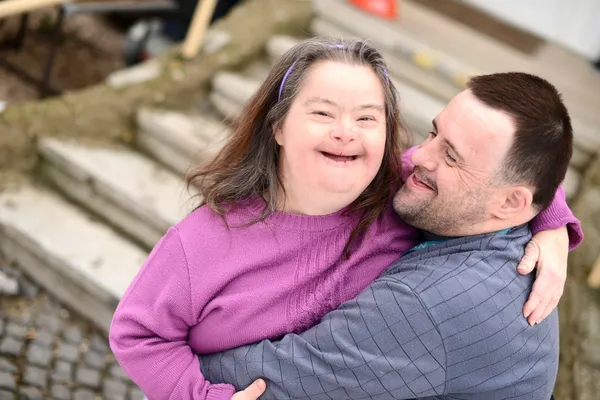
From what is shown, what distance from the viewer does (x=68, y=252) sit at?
11.0 ft

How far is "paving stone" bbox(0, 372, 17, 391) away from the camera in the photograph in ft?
9.54

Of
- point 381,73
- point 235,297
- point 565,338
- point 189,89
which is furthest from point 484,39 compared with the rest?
point 235,297

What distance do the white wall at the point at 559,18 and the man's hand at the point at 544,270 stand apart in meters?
3.36

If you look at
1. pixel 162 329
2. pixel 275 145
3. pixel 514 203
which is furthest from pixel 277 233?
pixel 514 203

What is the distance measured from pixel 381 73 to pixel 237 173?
0.49 meters

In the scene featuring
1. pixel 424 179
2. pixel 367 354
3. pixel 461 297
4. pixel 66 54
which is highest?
pixel 424 179

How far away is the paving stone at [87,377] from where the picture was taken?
3.06 m

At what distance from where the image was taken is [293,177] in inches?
68.4

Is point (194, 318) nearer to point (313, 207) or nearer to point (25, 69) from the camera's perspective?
point (313, 207)

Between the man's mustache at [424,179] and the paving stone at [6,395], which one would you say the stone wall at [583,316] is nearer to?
the man's mustache at [424,179]

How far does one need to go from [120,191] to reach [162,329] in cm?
195

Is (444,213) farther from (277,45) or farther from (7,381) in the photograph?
(277,45)

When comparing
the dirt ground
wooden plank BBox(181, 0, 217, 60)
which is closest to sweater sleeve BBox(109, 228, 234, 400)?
wooden plank BBox(181, 0, 217, 60)

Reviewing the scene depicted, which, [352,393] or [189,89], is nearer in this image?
[352,393]
